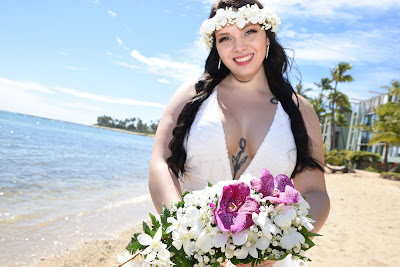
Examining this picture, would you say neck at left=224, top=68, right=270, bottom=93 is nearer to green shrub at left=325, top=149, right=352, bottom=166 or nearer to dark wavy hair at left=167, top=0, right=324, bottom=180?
dark wavy hair at left=167, top=0, right=324, bottom=180

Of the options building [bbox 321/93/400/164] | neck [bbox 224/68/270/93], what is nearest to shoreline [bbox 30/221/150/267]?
neck [bbox 224/68/270/93]

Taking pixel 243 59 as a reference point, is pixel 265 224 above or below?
below

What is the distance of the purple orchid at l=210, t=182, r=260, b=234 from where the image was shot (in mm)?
1373

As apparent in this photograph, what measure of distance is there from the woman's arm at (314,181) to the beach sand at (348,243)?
16.6ft

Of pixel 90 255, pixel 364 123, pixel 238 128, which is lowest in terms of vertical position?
pixel 90 255

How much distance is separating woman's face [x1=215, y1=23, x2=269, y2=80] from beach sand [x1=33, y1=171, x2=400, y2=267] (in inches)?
204

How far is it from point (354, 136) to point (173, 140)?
64.5 metres

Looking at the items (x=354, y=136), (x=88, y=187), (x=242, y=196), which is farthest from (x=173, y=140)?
(x=354, y=136)

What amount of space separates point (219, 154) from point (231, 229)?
1249 millimetres

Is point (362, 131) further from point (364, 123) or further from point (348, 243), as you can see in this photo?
point (348, 243)

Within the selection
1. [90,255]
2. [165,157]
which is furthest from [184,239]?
[90,255]

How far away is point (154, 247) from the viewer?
1477mm

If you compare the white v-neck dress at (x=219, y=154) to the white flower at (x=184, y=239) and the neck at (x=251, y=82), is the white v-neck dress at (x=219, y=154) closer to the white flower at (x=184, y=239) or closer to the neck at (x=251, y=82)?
the neck at (x=251, y=82)

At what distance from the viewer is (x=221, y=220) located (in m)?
1.40
